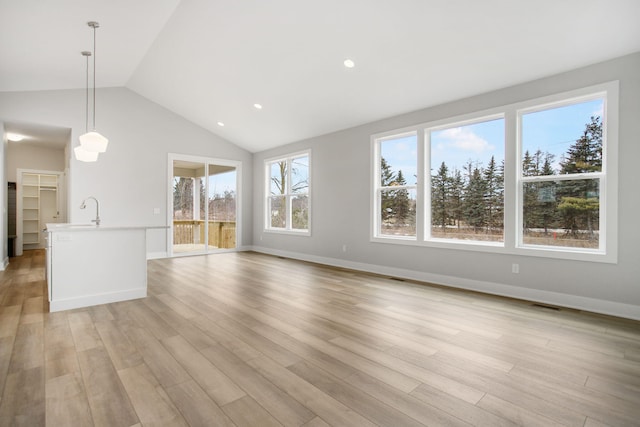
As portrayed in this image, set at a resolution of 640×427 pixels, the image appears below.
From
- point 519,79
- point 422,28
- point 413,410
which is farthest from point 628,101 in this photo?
point 413,410

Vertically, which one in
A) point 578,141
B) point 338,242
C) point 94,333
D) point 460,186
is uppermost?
point 578,141

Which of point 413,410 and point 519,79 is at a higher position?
point 519,79

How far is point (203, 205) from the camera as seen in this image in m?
8.01

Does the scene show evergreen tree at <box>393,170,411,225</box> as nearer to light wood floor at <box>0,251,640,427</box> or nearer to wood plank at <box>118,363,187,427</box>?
light wood floor at <box>0,251,640,427</box>

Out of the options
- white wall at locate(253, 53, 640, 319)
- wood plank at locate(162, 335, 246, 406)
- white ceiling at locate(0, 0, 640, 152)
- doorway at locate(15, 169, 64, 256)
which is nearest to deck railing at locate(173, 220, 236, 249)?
white wall at locate(253, 53, 640, 319)

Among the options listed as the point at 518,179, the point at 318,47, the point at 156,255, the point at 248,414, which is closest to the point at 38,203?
the point at 156,255

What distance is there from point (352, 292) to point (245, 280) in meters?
1.75

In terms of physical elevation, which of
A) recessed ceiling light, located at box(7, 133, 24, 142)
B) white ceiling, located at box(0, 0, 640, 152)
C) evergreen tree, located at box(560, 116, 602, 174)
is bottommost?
evergreen tree, located at box(560, 116, 602, 174)

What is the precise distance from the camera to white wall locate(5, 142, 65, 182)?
7.82m

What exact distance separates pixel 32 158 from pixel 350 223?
8.28m

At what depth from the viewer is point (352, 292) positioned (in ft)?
14.1

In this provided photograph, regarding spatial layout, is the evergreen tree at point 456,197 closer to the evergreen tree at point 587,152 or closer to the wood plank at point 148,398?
the evergreen tree at point 587,152

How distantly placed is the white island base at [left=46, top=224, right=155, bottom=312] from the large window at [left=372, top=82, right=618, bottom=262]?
3878mm

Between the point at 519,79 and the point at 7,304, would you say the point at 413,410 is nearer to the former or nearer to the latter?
the point at 519,79
